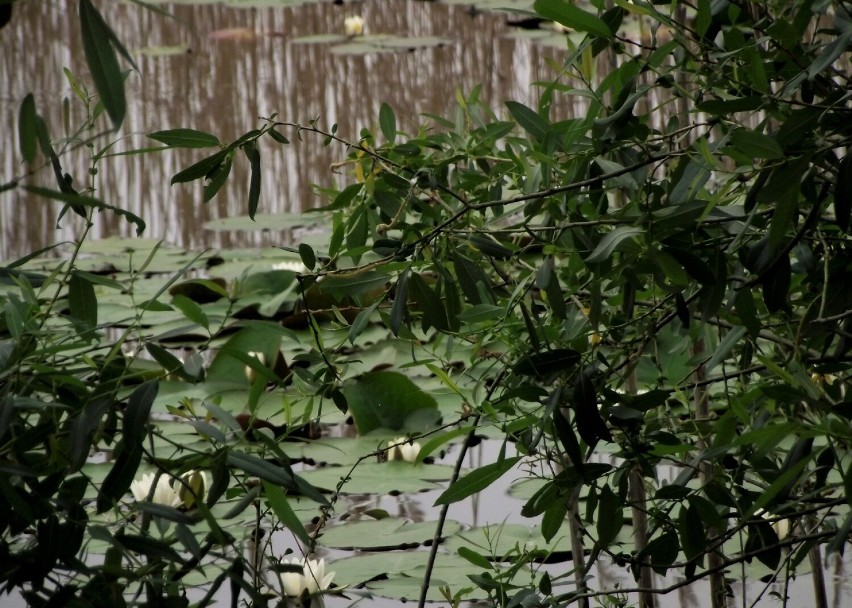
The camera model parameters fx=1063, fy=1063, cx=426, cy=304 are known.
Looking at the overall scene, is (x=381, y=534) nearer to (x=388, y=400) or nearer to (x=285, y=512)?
(x=388, y=400)

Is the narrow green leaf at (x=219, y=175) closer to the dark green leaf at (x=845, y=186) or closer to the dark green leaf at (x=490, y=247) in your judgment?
the dark green leaf at (x=490, y=247)

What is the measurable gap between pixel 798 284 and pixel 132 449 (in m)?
0.58

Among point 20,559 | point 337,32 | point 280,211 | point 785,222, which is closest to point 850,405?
point 785,222

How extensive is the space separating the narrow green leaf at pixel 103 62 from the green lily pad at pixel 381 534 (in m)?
1.07

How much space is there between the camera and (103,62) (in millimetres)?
428

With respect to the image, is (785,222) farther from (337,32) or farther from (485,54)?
(337,32)

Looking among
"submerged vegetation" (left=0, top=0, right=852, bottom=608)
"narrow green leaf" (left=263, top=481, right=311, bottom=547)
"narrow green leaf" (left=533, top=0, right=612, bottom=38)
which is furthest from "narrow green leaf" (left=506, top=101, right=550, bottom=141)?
"narrow green leaf" (left=263, top=481, right=311, bottom=547)

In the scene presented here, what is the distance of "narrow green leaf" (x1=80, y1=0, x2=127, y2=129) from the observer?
0.42m

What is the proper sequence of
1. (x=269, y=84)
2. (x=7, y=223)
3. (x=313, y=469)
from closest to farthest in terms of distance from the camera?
(x=313, y=469), (x=7, y=223), (x=269, y=84)

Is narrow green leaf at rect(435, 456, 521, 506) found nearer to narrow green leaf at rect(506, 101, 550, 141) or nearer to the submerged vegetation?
the submerged vegetation

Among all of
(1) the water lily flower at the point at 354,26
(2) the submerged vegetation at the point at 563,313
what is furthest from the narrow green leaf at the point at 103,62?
(1) the water lily flower at the point at 354,26

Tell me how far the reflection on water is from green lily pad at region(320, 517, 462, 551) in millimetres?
1729

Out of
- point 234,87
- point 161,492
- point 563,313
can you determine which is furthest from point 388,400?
point 234,87

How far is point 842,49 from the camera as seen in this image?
598 mm
